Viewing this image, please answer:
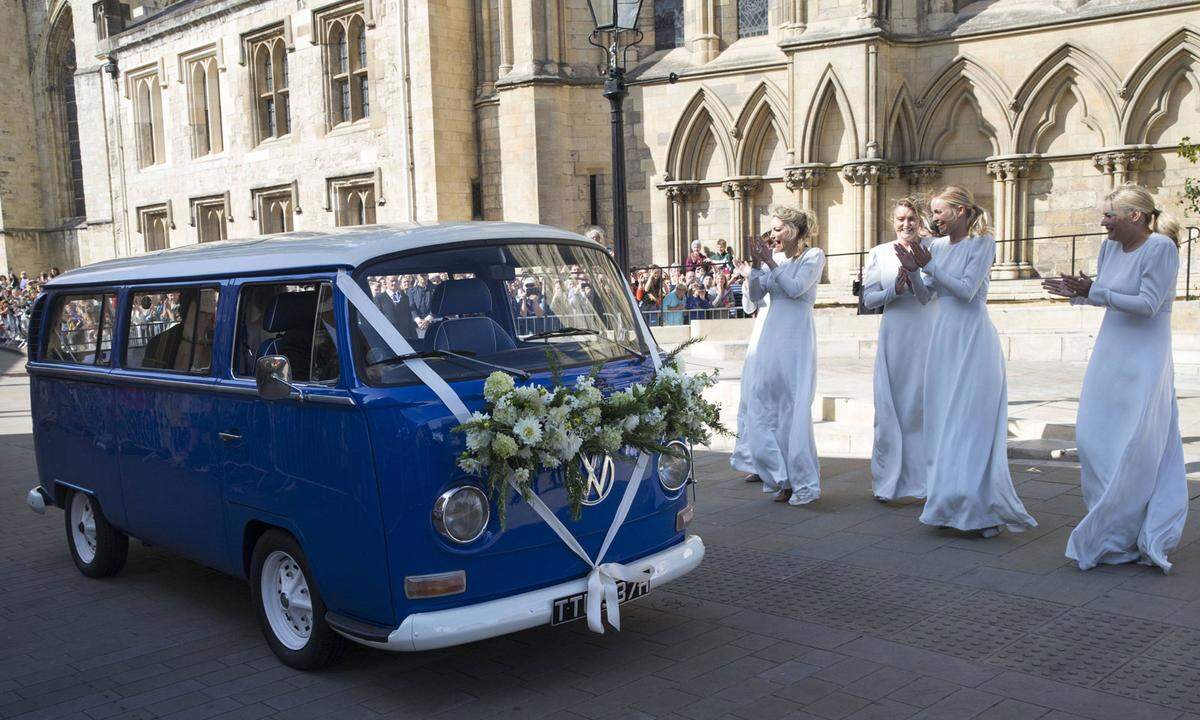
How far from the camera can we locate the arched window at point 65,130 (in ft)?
129

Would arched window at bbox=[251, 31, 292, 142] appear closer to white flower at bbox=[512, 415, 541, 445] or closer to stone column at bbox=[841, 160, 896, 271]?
stone column at bbox=[841, 160, 896, 271]

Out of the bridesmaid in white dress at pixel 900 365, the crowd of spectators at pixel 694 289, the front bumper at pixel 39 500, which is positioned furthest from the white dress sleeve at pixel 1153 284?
the crowd of spectators at pixel 694 289

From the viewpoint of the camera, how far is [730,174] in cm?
2073

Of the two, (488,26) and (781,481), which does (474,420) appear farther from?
(488,26)

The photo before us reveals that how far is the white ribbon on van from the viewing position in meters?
4.38

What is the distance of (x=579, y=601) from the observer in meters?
4.59

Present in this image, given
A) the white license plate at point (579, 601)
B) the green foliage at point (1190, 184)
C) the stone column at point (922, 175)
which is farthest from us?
the stone column at point (922, 175)

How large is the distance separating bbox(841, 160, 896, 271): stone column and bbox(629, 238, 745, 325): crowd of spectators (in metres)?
2.31

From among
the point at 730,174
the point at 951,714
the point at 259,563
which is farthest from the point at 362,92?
the point at 951,714

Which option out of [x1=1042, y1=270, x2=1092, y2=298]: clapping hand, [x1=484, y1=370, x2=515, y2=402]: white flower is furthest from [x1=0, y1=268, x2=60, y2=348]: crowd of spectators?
[x1=1042, y1=270, x2=1092, y2=298]: clapping hand

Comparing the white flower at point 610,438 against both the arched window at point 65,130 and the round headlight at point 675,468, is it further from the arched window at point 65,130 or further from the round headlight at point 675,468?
the arched window at point 65,130

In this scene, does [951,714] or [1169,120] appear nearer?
[951,714]

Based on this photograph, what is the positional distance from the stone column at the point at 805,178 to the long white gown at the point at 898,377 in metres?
11.9

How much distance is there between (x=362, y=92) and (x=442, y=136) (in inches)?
181
